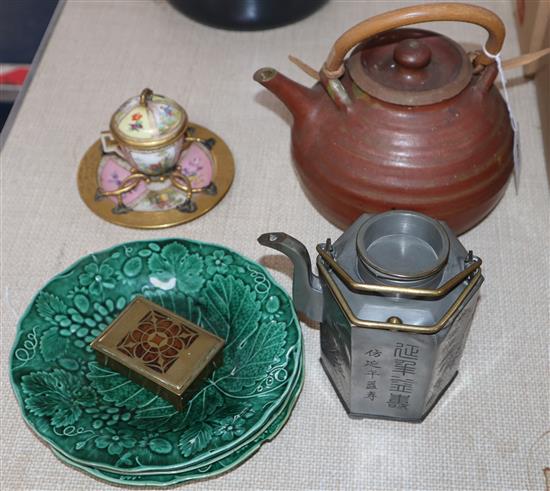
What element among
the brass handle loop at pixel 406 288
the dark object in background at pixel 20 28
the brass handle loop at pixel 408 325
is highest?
the brass handle loop at pixel 406 288

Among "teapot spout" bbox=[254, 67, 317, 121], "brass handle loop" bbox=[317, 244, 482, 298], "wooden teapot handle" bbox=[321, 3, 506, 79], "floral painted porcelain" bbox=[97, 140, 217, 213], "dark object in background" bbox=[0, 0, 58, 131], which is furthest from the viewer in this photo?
"dark object in background" bbox=[0, 0, 58, 131]

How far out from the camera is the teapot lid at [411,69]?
0.82 metres

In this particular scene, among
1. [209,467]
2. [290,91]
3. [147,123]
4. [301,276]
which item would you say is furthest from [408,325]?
[147,123]

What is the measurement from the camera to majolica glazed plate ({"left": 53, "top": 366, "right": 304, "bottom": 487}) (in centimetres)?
72

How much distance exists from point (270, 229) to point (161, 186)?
0.55 ft

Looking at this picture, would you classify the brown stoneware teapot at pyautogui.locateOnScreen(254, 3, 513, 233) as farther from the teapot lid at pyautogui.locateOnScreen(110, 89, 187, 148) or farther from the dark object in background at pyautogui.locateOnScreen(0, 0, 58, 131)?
the dark object in background at pyautogui.locateOnScreen(0, 0, 58, 131)

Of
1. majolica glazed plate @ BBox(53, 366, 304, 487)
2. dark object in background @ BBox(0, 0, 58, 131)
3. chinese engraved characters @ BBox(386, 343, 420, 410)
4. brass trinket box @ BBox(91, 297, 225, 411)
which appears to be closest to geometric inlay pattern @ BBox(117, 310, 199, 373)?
brass trinket box @ BBox(91, 297, 225, 411)

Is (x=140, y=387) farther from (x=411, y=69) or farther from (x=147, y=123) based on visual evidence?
(x=411, y=69)

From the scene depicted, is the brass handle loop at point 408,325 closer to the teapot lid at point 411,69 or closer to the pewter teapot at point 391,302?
the pewter teapot at point 391,302

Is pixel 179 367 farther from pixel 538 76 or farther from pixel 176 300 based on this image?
pixel 538 76

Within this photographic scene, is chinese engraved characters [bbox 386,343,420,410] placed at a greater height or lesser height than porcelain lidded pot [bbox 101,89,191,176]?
lesser

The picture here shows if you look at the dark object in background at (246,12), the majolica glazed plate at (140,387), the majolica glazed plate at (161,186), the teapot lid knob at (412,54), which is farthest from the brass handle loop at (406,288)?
the dark object in background at (246,12)

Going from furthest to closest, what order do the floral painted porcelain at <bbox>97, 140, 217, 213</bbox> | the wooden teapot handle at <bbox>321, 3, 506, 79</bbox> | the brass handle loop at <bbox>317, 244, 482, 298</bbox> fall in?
the floral painted porcelain at <bbox>97, 140, 217, 213</bbox> → the wooden teapot handle at <bbox>321, 3, 506, 79</bbox> → the brass handle loop at <bbox>317, 244, 482, 298</bbox>

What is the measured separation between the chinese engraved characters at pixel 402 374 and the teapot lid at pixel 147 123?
0.43 m
